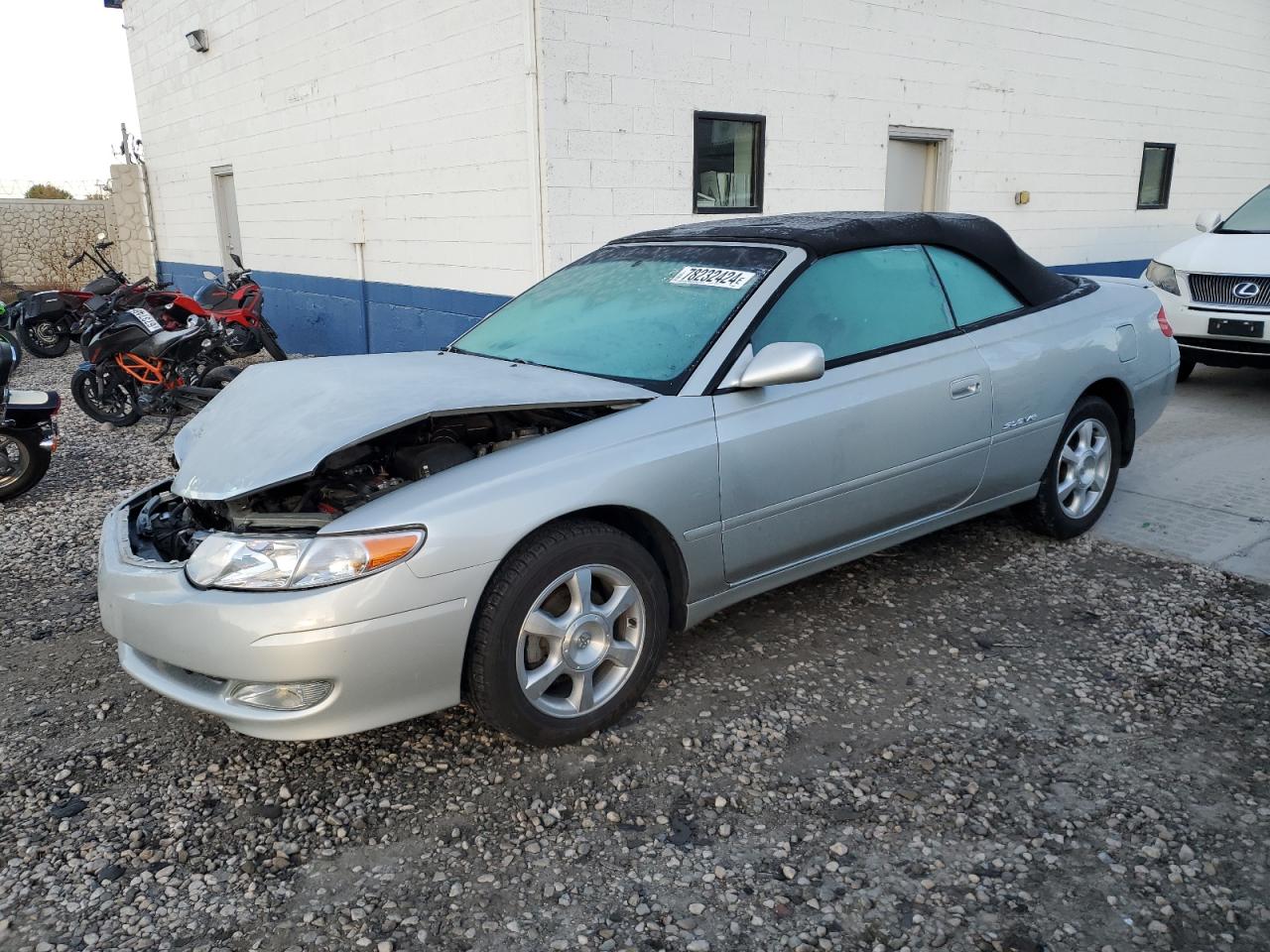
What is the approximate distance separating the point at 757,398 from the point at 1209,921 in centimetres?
193

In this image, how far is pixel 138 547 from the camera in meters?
3.20

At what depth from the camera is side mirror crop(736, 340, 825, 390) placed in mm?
3248

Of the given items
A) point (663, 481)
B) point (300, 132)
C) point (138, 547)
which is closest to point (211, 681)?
point (138, 547)

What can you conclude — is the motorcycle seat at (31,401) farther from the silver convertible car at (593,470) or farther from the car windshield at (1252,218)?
the car windshield at (1252,218)

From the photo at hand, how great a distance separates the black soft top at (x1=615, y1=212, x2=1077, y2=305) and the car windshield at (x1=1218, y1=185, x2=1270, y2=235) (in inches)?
187

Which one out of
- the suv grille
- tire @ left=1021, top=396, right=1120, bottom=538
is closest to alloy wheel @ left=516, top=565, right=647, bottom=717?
tire @ left=1021, top=396, right=1120, bottom=538

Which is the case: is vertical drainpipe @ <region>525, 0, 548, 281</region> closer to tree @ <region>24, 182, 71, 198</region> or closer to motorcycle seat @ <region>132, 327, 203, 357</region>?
motorcycle seat @ <region>132, 327, 203, 357</region>

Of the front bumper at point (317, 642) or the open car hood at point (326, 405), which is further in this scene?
the open car hood at point (326, 405)

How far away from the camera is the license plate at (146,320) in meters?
8.18

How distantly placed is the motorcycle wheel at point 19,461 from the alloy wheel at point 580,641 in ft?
14.7

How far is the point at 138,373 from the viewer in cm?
816

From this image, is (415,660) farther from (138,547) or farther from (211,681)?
(138,547)

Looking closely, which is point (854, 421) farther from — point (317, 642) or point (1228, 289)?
point (1228, 289)

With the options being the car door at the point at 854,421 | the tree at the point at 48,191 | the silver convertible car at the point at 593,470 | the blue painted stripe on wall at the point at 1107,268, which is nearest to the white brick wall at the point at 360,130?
the silver convertible car at the point at 593,470
